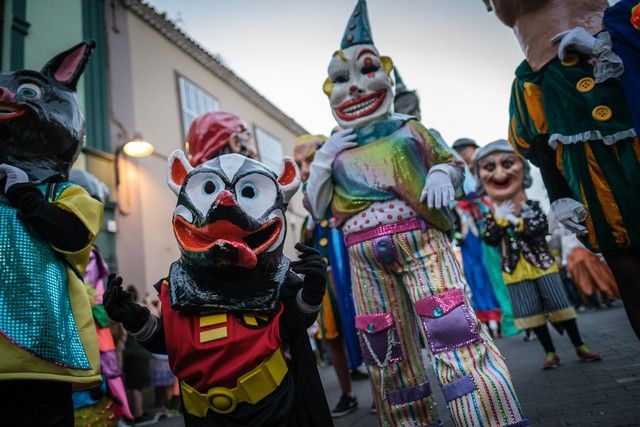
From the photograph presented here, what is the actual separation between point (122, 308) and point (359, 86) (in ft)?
5.22

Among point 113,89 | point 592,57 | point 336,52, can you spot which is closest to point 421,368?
point 592,57

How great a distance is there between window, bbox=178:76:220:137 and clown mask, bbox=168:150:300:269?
288 inches

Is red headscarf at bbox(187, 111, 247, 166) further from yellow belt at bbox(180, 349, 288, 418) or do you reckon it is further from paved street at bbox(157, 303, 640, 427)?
paved street at bbox(157, 303, 640, 427)

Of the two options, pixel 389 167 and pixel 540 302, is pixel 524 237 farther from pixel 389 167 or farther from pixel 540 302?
pixel 389 167

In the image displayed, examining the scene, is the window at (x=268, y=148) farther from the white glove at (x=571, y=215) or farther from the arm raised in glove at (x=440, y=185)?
the white glove at (x=571, y=215)

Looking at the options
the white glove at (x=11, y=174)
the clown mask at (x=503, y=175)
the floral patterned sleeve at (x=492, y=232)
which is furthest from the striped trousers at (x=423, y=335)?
the clown mask at (x=503, y=175)

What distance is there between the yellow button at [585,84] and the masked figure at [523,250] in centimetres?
215

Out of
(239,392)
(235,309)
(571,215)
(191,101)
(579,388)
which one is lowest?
(579,388)

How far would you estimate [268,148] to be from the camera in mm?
12758

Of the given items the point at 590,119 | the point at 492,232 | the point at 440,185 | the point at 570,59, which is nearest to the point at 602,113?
the point at 590,119

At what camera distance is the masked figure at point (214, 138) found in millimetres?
2941

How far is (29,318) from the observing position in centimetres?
150

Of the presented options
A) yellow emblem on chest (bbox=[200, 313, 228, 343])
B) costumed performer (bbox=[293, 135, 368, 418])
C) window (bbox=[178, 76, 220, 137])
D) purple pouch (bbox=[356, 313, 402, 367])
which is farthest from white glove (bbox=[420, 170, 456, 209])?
window (bbox=[178, 76, 220, 137])

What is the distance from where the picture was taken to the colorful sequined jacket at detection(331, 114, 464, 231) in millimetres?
2145
